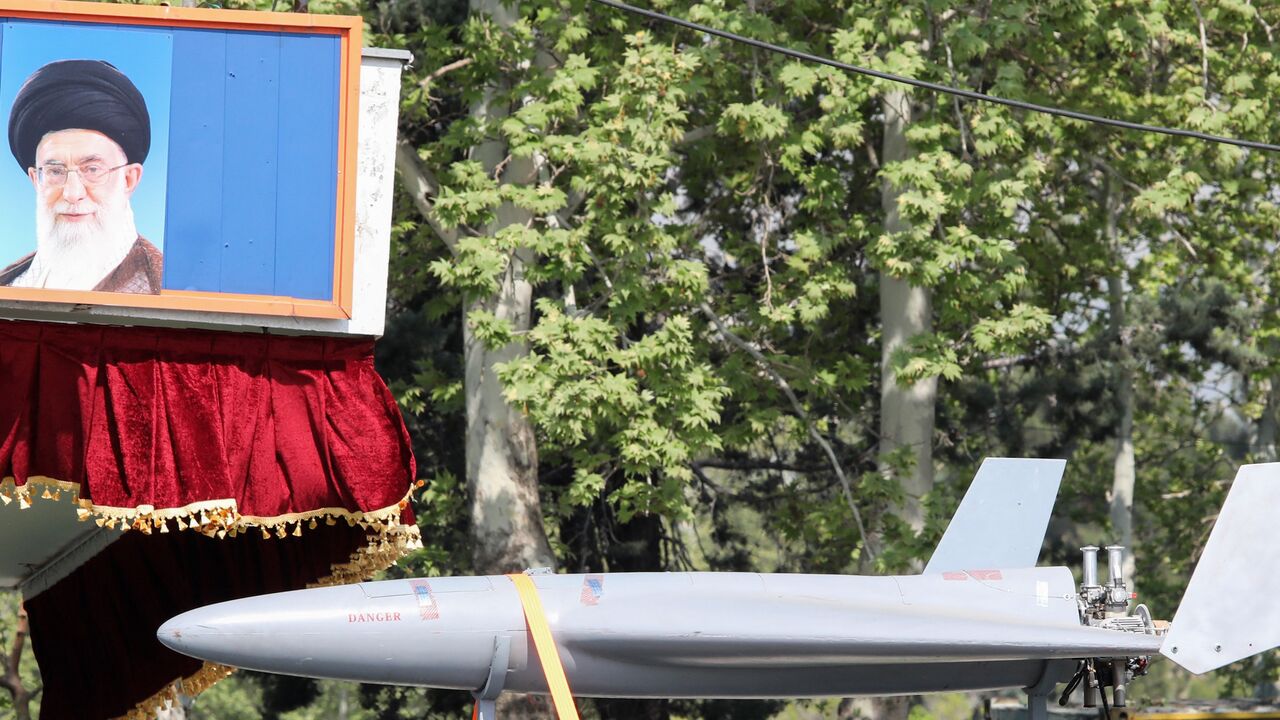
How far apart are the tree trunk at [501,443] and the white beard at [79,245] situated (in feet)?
28.5

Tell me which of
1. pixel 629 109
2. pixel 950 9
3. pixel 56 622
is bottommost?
pixel 56 622

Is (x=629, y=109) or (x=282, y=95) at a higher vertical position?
(x=629, y=109)

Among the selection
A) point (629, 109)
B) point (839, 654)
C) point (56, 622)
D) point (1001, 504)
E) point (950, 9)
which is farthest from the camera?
point (950, 9)

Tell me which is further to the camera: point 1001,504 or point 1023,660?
point 1001,504

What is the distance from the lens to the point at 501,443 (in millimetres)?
16922

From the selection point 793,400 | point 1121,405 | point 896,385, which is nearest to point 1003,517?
point 793,400

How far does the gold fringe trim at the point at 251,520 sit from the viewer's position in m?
7.75

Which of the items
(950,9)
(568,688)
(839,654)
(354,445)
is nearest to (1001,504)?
(839,654)

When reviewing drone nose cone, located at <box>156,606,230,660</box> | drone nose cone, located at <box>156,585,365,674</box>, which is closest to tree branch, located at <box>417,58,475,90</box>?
drone nose cone, located at <box>156,585,365,674</box>

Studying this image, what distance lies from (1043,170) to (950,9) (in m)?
1.98

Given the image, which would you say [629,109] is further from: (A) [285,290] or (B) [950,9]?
(A) [285,290]

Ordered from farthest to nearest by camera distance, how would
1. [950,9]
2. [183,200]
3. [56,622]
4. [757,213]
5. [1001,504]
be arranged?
[757,213]
[950,9]
[56,622]
[1001,504]
[183,200]

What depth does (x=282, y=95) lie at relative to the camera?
8164 millimetres

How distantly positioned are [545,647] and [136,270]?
9.31ft
